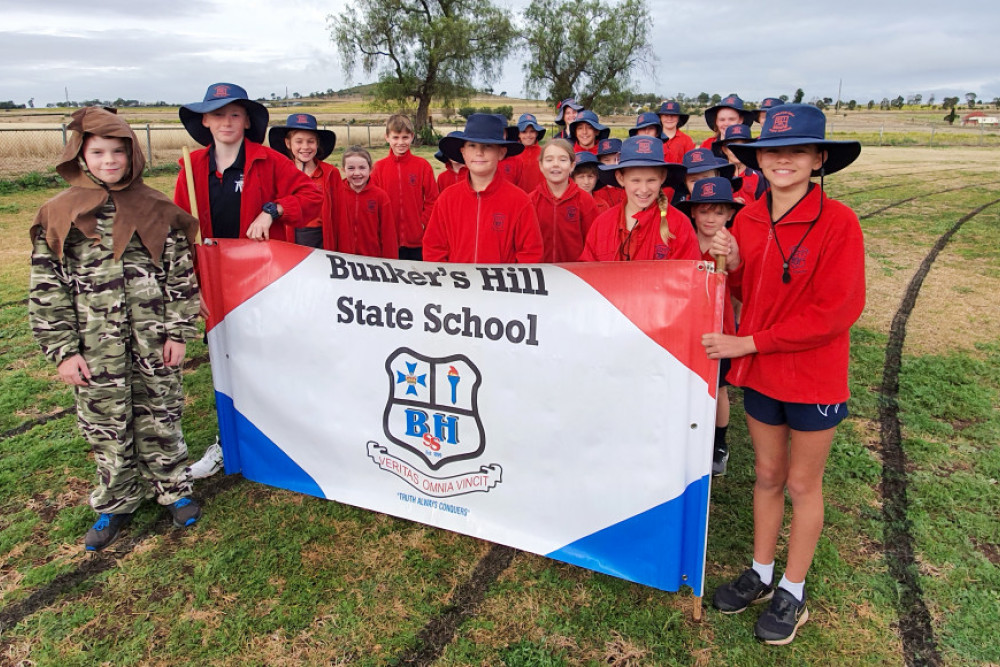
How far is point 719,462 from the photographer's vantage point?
13.0 ft

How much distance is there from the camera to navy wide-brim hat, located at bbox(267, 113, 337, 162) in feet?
16.8

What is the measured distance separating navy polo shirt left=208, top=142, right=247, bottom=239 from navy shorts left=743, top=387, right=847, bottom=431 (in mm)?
2881

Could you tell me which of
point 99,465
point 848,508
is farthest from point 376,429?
point 848,508

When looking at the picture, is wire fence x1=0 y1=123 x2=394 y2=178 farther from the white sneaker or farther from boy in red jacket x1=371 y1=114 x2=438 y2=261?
the white sneaker

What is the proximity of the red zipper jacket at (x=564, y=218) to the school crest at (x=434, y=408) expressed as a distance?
1.71m

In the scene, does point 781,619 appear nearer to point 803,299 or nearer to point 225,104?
point 803,299

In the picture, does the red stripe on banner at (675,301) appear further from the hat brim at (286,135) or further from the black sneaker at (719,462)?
the hat brim at (286,135)

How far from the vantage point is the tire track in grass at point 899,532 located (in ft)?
8.79

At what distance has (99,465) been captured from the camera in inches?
130

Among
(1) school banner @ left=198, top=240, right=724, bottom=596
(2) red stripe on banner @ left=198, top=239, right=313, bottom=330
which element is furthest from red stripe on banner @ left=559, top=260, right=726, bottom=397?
(2) red stripe on banner @ left=198, top=239, right=313, bottom=330

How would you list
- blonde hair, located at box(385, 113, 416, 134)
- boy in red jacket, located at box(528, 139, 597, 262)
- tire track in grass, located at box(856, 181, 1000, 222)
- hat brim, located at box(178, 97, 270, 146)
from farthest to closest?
tire track in grass, located at box(856, 181, 1000, 222)
blonde hair, located at box(385, 113, 416, 134)
boy in red jacket, located at box(528, 139, 597, 262)
hat brim, located at box(178, 97, 270, 146)

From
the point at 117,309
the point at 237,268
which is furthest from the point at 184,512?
the point at 237,268

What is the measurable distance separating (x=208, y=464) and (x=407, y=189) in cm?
314

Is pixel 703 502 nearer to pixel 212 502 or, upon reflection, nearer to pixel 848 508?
pixel 848 508
